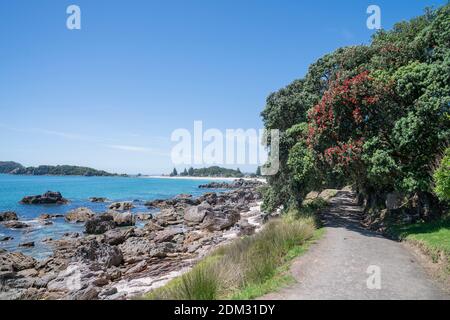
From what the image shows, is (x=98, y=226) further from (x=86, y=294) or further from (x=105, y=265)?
(x=86, y=294)

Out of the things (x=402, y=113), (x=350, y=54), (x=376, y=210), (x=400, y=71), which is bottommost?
(x=376, y=210)

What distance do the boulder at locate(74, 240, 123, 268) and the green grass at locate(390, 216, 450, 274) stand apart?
1704cm

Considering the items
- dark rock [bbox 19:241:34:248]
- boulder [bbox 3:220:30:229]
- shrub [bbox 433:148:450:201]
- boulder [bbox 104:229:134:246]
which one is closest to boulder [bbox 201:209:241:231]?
boulder [bbox 104:229:134:246]

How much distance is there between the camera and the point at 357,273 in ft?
33.0

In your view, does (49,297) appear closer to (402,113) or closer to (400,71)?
(402,113)

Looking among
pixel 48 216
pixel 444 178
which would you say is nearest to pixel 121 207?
pixel 48 216

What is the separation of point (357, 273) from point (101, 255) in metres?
17.3

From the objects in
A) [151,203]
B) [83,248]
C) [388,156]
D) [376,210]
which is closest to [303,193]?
[376,210]

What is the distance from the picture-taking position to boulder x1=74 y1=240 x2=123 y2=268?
20.7m

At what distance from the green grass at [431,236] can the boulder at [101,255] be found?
55.9 ft

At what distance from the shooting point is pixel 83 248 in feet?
73.2
